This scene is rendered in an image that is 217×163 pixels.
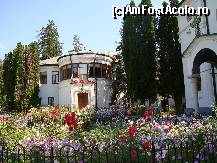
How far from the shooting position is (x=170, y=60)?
29812 mm

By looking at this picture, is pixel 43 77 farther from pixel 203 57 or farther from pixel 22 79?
pixel 203 57

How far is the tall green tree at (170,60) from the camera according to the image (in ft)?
96.7

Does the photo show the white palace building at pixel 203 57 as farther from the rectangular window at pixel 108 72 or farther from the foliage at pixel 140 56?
the rectangular window at pixel 108 72

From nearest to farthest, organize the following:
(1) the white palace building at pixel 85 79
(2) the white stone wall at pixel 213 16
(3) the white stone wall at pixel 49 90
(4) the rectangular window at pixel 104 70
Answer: (2) the white stone wall at pixel 213 16 → (1) the white palace building at pixel 85 79 → (4) the rectangular window at pixel 104 70 → (3) the white stone wall at pixel 49 90

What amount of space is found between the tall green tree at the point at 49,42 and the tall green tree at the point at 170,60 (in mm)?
38218

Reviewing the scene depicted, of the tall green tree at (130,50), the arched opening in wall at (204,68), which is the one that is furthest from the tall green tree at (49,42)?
the arched opening in wall at (204,68)

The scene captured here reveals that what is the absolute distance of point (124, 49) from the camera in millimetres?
32156

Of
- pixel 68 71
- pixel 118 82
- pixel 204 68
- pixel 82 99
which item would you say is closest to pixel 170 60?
pixel 204 68

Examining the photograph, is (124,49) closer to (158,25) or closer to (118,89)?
(158,25)

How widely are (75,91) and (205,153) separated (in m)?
28.5

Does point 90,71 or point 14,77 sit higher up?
point 90,71

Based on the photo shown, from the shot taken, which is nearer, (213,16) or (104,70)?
(213,16)

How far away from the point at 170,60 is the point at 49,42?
136ft

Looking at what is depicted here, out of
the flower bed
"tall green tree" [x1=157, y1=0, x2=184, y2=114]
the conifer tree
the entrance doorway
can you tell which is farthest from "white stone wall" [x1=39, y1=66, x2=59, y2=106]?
the flower bed
